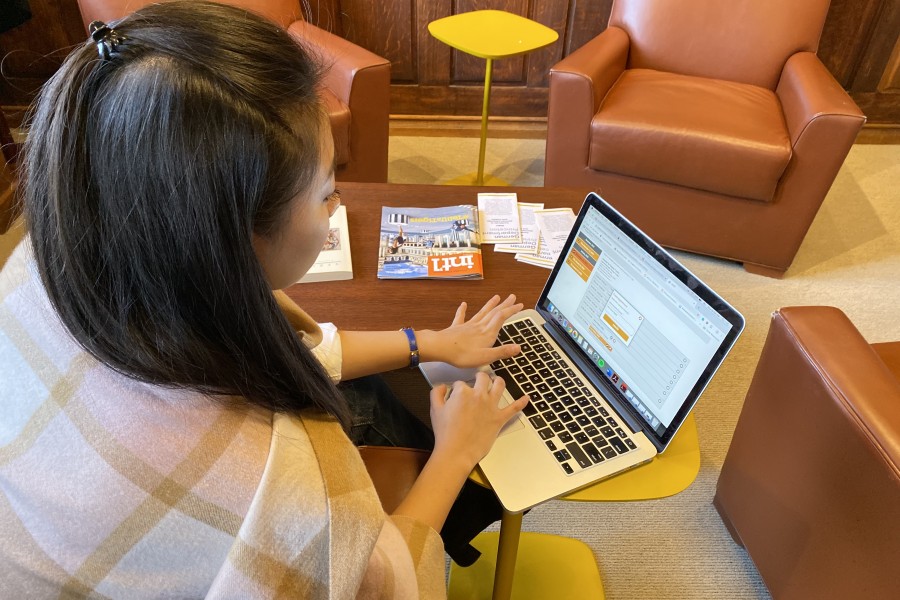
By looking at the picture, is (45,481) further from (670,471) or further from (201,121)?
(670,471)

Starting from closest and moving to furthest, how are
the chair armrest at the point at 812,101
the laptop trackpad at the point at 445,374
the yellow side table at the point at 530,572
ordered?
the laptop trackpad at the point at 445,374 < the yellow side table at the point at 530,572 < the chair armrest at the point at 812,101

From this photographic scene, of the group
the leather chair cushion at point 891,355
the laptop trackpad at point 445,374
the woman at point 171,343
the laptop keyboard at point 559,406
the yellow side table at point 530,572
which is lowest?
the yellow side table at point 530,572

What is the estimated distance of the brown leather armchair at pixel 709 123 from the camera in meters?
2.01

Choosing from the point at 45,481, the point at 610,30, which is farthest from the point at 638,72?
the point at 45,481

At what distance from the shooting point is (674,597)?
140 centimetres

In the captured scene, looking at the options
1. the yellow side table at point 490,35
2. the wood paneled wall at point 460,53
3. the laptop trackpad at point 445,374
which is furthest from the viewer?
the wood paneled wall at point 460,53

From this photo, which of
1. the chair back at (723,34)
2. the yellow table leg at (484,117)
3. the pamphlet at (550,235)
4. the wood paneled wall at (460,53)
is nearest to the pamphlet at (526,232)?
the pamphlet at (550,235)

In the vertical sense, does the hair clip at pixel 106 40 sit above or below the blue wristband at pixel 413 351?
above

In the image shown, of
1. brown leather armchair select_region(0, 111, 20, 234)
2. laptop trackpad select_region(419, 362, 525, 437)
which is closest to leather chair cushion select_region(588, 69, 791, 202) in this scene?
laptop trackpad select_region(419, 362, 525, 437)

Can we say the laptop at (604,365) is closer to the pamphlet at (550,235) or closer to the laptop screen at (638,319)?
the laptop screen at (638,319)

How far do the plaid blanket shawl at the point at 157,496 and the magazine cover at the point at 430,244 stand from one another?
669 mm

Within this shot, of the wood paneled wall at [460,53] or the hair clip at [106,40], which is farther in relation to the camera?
the wood paneled wall at [460,53]

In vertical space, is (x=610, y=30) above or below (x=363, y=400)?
above

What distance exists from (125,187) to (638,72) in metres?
2.26
